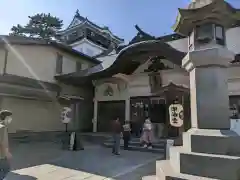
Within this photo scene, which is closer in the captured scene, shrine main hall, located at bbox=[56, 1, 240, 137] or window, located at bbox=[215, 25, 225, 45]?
window, located at bbox=[215, 25, 225, 45]

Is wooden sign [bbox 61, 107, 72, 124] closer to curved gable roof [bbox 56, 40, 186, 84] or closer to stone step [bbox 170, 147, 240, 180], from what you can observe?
curved gable roof [bbox 56, 40, 186, 84]

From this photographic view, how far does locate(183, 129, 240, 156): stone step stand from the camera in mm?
3855

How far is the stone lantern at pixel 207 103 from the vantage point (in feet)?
12.2

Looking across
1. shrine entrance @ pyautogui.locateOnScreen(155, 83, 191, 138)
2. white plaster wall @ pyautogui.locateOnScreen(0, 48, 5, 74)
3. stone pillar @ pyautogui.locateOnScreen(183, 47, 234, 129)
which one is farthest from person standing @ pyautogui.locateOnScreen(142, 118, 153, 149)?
white plaster wall @ pyautogui.locateOnScreen(0, 48, 5, 74)

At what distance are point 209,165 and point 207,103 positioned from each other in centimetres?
117

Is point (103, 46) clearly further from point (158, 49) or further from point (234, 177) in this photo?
point (234, 177)

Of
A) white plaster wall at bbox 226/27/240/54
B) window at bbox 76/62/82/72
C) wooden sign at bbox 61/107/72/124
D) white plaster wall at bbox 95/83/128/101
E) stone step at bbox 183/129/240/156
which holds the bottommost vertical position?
stone step at bbox 183/129/240/156

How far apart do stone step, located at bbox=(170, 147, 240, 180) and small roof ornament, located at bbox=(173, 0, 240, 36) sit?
103 inches

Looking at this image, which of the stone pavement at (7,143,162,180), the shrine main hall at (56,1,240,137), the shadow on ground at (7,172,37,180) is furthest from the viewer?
the shrine main hall at (56,1,240,137)

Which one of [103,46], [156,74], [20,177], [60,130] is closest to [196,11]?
[20,177]

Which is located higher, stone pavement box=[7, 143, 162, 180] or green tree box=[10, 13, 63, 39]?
green tree box=[10, 13, 63, 39]

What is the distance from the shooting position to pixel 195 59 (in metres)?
4.39

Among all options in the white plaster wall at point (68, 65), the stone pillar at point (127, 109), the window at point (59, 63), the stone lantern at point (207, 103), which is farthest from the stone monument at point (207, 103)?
the white plaster wall at point (68, 65)

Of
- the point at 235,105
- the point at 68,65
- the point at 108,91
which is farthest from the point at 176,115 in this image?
the point at 68,65
